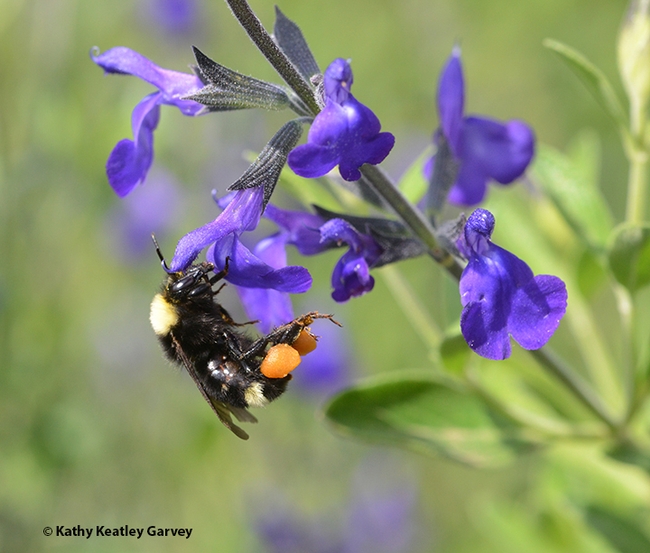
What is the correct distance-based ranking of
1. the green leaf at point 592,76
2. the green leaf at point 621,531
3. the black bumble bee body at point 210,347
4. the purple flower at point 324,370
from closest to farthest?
1. the green leaf at point 592,76
2. the black bumble bee body at point 210,347
3. the green leaf at point 621,531
4. the purple flower at point 324,370

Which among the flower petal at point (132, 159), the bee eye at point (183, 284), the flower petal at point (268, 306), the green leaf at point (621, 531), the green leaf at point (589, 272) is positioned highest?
the flower petal at point (132, 159)

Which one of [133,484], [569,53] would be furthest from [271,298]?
[133,484]

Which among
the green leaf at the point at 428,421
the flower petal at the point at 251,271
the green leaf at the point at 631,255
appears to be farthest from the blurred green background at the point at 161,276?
the flower petal at the point at 251,271

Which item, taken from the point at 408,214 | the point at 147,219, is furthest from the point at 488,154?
the point at 147,219

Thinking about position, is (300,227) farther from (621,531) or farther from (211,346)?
(621,531)

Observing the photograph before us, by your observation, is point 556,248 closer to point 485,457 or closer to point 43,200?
point 485,457

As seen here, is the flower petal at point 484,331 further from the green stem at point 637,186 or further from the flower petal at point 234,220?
the green stem at point 637,186
